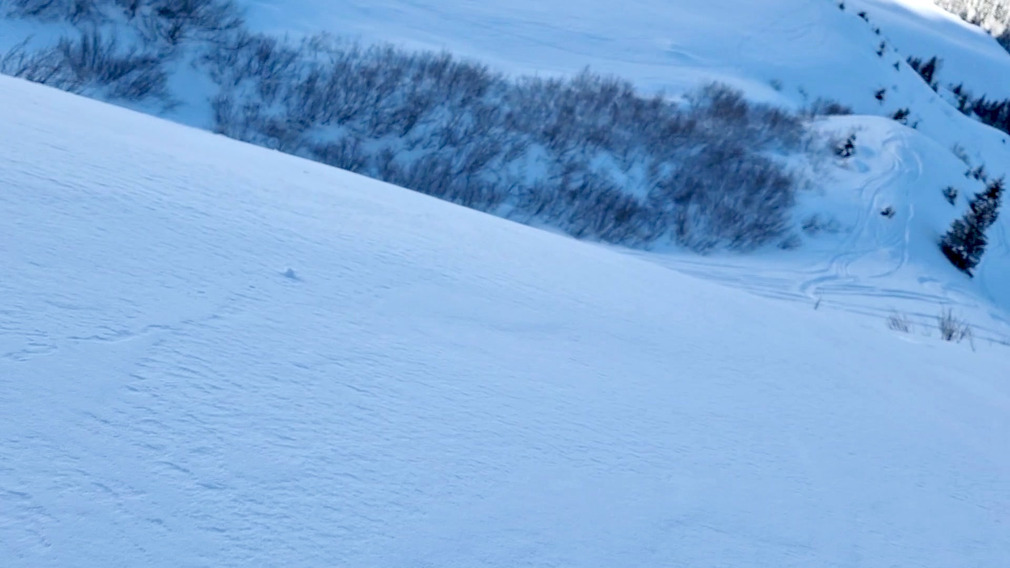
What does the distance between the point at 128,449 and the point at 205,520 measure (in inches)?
8.8

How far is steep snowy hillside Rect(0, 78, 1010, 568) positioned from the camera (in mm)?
1587

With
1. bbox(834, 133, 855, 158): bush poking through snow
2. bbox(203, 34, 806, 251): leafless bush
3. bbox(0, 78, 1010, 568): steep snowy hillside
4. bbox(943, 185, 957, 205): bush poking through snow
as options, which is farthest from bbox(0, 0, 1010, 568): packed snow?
bbox(943, 185, 957, 205): bush poking through snow

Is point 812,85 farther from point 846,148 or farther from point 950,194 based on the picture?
point 950,194

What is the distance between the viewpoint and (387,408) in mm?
2135


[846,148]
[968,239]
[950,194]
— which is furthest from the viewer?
[846,148]

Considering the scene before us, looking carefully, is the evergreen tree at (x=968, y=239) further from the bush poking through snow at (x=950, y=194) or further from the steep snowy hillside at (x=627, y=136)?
the bush poking through snow at (x=950, y=194)

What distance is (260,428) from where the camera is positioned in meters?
1.84

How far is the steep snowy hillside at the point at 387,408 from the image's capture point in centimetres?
159

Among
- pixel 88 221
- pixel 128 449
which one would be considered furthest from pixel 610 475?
pixel 88 221

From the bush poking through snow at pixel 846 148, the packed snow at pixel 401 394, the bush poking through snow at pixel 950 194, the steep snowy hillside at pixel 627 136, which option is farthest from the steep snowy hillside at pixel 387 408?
the bush poking through snow at pixel 950 194

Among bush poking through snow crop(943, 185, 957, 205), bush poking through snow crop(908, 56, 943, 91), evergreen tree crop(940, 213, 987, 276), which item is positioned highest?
bush poking through snow crop(908, 56, 943, 91)

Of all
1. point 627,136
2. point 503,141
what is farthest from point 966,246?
point 503,141

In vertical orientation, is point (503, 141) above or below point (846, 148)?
below

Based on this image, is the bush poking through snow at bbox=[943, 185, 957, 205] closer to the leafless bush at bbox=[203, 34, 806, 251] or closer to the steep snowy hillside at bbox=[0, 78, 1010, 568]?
Answer: the leafless bush at bbox=[203, 34, 806, 251]
